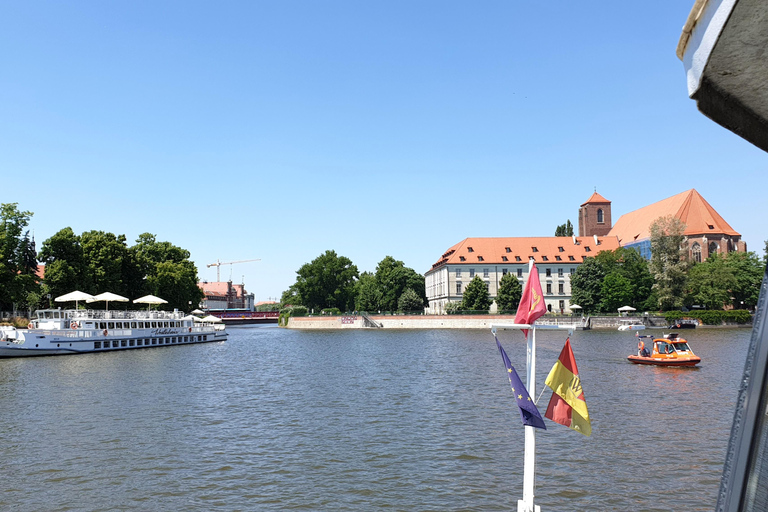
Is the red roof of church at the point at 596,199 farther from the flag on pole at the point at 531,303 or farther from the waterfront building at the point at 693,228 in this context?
the flag on pole at the point at 531,303

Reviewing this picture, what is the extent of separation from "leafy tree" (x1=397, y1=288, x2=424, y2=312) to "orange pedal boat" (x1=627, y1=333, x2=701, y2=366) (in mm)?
76443

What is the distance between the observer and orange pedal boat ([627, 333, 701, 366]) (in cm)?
3744

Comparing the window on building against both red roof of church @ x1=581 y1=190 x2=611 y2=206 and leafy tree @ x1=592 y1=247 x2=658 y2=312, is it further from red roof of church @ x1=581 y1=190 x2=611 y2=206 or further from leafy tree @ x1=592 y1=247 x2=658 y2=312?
red roof of church @ x1=581 y1=190 x2=611 y2=206

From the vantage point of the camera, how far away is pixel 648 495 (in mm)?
12984

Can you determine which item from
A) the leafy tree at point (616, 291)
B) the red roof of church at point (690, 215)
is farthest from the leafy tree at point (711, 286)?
the red roof of church at point (690, 215)

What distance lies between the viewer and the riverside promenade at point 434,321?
3669 inches

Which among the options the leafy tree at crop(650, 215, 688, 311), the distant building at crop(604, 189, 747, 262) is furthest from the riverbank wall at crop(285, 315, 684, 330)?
the distant building at crop(604, 189, 747, 262)

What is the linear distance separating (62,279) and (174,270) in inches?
959

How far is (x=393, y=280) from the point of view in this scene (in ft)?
404

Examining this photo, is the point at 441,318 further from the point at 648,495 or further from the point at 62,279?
the point at 648,495

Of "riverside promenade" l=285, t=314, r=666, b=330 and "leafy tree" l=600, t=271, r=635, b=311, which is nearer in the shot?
"riverside promenade" l=285, t=314, r=666, b=330

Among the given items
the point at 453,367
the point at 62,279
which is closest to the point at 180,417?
the point at 453,367

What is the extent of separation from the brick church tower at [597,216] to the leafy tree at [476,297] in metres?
39.8

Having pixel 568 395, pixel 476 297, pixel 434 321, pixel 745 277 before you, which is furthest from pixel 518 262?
pixel 568 395
